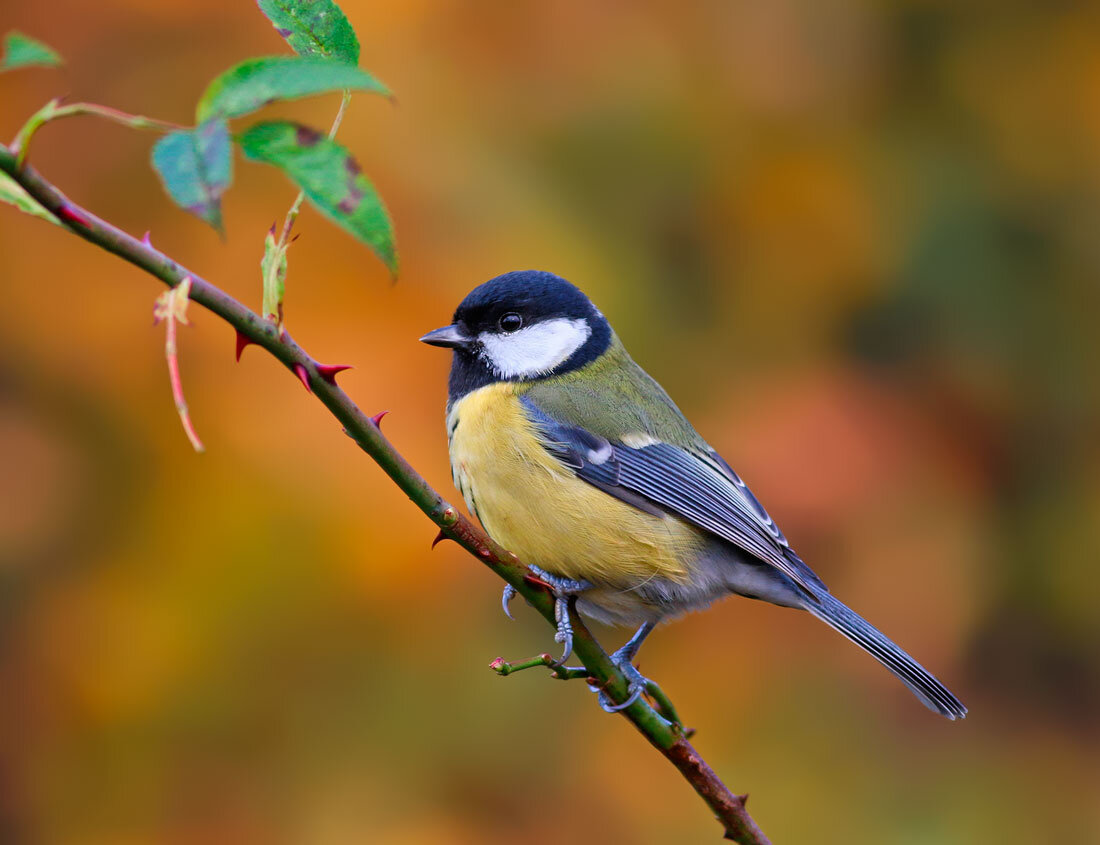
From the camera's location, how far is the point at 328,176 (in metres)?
0.95

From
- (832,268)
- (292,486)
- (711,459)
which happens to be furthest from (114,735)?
(832,268)

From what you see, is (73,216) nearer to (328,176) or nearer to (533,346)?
(328,176)

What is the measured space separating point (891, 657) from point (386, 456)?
1.83 m

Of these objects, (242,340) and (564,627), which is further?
(564,627)

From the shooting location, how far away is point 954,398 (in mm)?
4215

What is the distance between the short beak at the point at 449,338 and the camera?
9.28 ft

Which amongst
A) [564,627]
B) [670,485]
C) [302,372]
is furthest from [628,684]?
[670,485]

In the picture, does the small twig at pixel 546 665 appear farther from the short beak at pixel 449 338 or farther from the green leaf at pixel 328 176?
the short beak at pixel 449 338

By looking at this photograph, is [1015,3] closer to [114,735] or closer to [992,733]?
[992,733]

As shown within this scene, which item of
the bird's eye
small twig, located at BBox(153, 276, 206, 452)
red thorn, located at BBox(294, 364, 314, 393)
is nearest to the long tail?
the bird's eye

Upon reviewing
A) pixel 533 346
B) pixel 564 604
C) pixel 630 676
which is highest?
pixel 533 346

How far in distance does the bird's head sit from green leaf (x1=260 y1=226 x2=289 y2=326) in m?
1.55

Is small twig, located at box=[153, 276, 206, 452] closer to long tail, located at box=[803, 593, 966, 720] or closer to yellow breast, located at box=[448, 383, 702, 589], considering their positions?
yellow breast, located at box=[448, 383, 702, 589]

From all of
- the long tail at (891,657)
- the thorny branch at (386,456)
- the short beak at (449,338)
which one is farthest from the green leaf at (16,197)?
the long tail at (891,657)
